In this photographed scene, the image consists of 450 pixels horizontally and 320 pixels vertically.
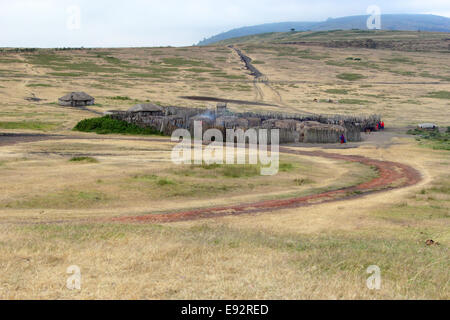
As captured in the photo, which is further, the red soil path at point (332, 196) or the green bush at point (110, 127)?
the green bush at point (110, 127)

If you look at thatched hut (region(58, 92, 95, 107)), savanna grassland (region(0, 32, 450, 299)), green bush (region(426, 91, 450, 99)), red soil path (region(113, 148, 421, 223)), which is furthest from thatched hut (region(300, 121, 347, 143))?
green bush (region(426, 91, 450, 99))

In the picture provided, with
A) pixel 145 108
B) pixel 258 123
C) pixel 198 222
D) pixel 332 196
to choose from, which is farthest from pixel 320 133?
pixel 198 222

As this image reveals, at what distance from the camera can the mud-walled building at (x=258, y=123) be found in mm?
39125

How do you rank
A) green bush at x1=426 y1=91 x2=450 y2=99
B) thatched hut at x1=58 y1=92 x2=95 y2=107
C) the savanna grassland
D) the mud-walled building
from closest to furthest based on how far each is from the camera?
the savanna grassland < the mud-walled building < thatched hut at x1=58 y1=92 x2=95 y2=107 < green bush at x1=426 y1=91 x2=450 y2=99

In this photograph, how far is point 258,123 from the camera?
40.6 m

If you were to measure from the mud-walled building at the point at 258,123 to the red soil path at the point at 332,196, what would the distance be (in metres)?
6.60

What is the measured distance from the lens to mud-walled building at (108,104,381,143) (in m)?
39.1

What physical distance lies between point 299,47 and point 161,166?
121 m

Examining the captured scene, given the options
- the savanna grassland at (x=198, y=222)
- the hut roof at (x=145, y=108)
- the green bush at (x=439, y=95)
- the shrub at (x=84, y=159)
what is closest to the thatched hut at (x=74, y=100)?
the savanna grassland at (x=198, y=222)

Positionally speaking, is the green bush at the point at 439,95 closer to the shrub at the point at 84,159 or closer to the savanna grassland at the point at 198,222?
the savanna grassland at the point at 198,222

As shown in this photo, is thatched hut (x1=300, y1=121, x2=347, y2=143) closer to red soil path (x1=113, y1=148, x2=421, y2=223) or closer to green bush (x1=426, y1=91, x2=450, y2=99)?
red soil path (x1=113, y1=148, x2=421, y2=223)

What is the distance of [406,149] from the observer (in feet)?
116

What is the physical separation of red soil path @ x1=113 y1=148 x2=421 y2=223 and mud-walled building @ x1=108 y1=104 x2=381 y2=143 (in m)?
6.60

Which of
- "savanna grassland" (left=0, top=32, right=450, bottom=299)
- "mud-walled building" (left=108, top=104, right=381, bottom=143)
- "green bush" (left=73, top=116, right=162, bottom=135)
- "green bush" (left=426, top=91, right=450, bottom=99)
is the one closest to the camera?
"savanna grassland" (left=0, top=32, right=450, bottom=299)
